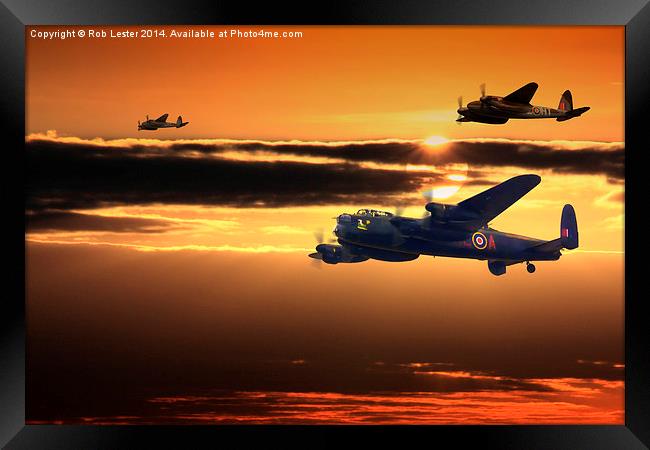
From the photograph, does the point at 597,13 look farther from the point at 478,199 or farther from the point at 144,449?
the point at 144,449

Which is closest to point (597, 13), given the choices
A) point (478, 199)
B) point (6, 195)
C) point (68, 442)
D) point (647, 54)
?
point (647, 54)

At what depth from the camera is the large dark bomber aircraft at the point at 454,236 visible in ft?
47.2

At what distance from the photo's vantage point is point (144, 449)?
13.8m

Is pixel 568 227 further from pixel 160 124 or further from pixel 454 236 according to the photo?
pixel 160 124

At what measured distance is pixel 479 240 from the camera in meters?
15.5

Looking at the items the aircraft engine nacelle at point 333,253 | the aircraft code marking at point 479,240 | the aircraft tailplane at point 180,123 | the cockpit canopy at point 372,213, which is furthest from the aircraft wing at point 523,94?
the aircraft tailplane at point 180,123

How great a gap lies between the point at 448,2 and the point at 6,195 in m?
7.20

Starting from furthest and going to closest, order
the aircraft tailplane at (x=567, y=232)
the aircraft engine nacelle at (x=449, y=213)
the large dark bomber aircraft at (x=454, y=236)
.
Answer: the aircraft engine nacelle at (x=449, y=213) → the large dark bomber aircraft at (x=454, y=236) → the aircraft tailplane at (x=567, y=232)

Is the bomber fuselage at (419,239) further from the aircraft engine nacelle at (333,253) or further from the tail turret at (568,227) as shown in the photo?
the tail turret at (568,227)

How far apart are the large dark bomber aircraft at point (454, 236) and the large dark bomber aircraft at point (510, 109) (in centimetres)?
98

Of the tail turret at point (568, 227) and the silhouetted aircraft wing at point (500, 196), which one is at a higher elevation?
the silhouetted aircraft wing at point (500, 196)

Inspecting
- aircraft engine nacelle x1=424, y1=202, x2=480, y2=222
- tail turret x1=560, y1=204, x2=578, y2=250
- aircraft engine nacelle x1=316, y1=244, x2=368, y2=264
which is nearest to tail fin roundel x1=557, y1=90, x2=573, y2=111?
tail turret x1=560, y1=204, x2=578, y2=250

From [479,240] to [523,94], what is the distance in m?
2.65

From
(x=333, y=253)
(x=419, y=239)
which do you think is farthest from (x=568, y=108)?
(x=333, y=253)
